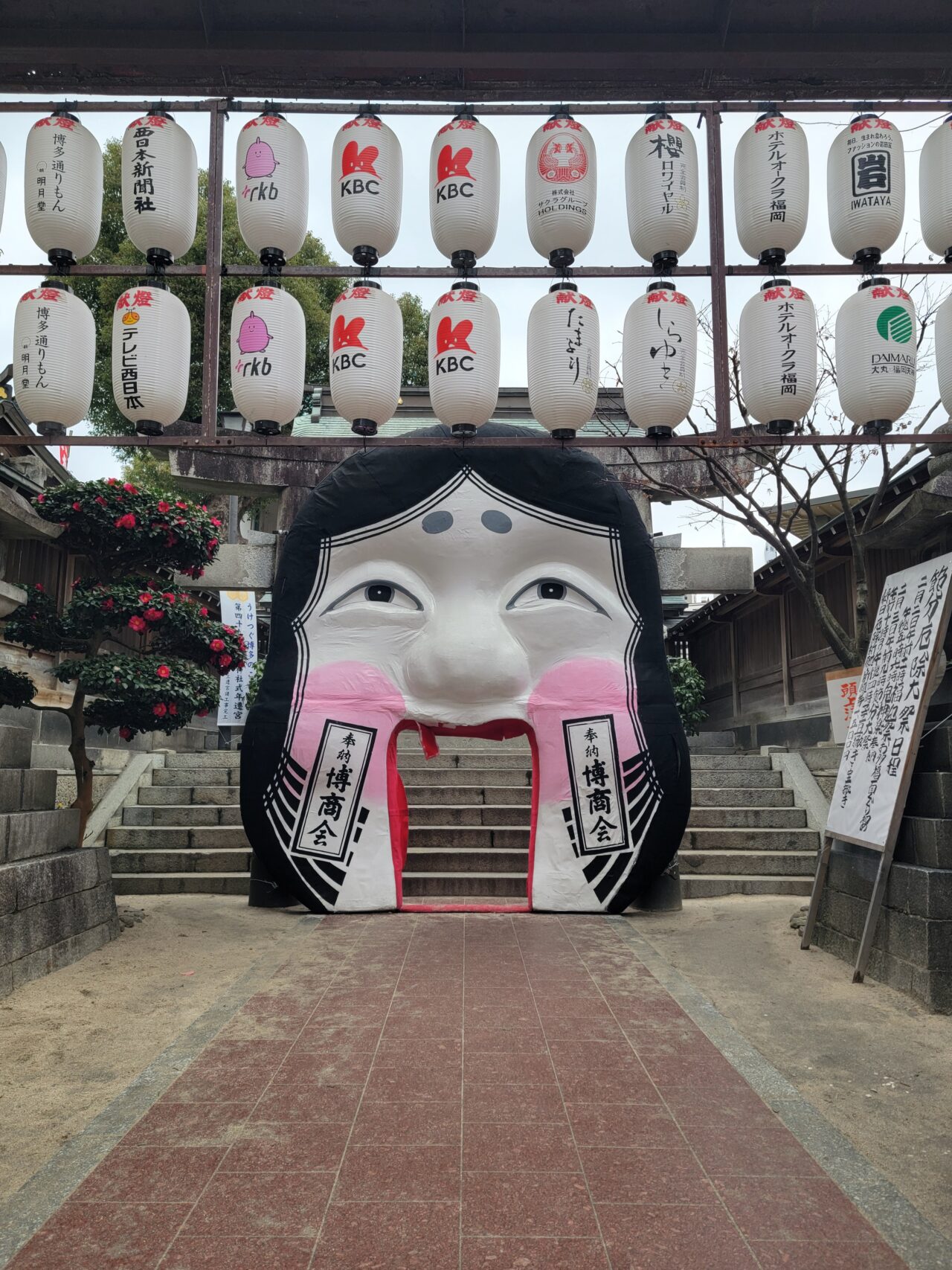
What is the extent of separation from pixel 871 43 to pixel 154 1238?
19.2 ft

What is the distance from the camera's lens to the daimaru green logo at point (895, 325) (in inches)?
219

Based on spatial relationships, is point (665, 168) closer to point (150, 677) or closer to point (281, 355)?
point (281, 355)

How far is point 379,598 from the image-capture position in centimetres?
768

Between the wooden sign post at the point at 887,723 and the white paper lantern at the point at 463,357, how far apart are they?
3.00 meters

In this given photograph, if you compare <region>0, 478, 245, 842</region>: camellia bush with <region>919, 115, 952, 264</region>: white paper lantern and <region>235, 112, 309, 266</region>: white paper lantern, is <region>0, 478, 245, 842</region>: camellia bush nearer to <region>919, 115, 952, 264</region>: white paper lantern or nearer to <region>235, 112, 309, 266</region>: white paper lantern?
<region>235, 112, 309, 266</region>: white paper lantern

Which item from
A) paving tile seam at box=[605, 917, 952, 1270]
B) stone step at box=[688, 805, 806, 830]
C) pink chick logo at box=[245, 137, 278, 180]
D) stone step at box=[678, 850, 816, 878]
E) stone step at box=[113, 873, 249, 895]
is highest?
pink chick logo at box=[245, 137, 278, 180]

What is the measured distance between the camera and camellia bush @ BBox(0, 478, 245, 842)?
25.8 ft

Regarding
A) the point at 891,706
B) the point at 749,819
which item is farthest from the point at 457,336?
the point at 749,819

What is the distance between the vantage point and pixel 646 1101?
3.68 metres

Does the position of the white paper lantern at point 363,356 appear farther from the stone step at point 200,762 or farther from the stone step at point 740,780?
the stone step at point 740,780

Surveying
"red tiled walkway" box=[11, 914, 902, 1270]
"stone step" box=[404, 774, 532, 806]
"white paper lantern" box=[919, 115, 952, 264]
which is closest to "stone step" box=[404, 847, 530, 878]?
"stone step" box=[404, 774, 532, 806]

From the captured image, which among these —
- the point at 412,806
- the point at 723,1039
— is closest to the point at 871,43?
the point at 723,1039

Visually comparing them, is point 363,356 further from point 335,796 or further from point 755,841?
point 755,841

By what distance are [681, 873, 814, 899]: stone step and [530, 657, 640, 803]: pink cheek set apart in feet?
6.86
